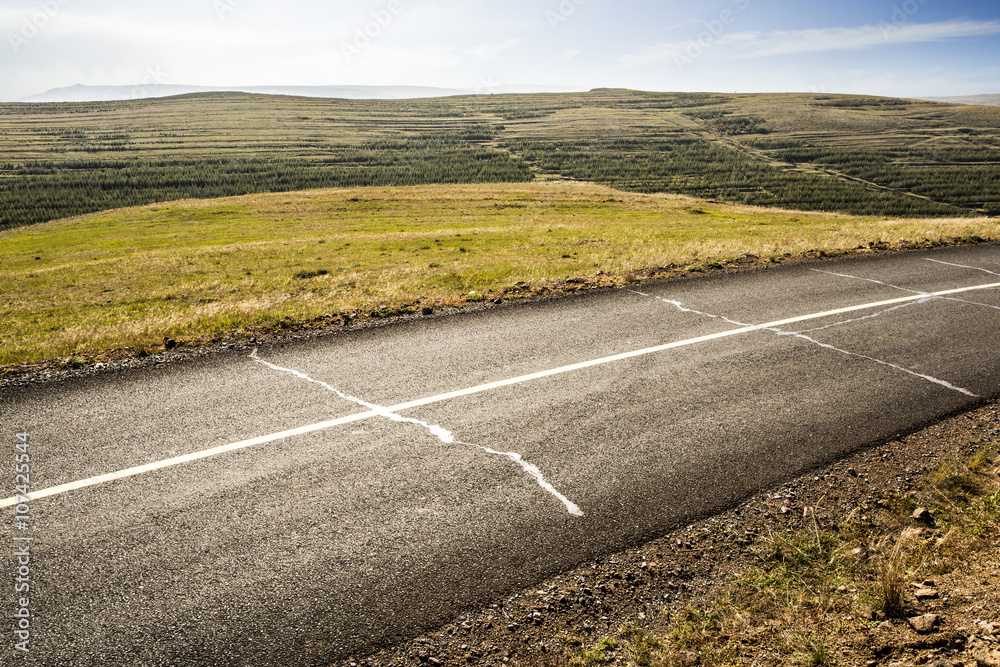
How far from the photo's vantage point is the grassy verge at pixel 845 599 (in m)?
3.81

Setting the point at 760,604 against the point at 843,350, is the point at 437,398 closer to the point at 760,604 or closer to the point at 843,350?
the point at 760,604

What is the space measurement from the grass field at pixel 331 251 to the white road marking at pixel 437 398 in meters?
4.25

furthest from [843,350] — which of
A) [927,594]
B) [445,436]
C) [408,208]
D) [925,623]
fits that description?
[408,208]

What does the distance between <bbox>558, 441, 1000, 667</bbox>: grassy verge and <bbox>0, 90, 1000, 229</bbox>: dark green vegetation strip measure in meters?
97.8

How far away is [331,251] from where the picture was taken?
31.4 meters

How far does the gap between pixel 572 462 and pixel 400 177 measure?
11478 cm

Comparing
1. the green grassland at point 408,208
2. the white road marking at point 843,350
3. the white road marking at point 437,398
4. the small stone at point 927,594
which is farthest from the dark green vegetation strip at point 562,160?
the small stone at point 927,594

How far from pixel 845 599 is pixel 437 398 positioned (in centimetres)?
504

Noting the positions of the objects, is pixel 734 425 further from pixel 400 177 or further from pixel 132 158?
pixel 132 158

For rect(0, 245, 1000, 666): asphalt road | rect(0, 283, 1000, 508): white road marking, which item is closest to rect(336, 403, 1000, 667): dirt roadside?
rect(0, 245, 1000, 666): asphalt road

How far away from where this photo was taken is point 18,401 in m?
7.36

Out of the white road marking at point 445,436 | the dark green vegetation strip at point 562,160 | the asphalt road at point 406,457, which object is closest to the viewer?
the asphalt road at point 406,457

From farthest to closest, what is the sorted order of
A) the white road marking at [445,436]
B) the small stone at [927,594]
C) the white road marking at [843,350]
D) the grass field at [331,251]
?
the grass field at [331,251]
the white road marking at [843,350]
the white road marking at [445,436]
the small stone at [927,594]

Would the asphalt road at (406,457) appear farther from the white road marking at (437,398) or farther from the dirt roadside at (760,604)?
the dirt roadside at (760,604)
